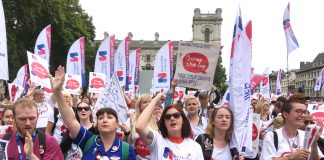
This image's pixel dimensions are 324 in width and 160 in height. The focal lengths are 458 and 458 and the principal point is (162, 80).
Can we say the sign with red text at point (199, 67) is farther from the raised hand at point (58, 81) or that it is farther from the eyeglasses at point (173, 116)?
the raised hand at point (58, 81)

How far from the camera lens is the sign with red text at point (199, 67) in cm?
602

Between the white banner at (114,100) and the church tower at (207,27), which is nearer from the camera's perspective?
the white banner at (114,100)

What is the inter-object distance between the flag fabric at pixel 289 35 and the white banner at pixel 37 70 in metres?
6.59

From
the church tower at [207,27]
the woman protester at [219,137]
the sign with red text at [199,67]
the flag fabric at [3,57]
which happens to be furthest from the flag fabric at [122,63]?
the church tower at [207,27]

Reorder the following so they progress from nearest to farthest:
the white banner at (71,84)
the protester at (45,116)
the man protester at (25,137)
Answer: the man protester at (25,137), the protester at (45,116), the white banner at (71,84)

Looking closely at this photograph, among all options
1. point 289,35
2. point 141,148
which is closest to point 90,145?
point 141,148

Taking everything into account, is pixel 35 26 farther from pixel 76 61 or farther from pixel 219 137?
pixel 219 137

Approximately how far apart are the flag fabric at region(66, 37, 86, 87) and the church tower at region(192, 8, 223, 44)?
340 feet

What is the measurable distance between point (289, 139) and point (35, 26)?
86.3 feet

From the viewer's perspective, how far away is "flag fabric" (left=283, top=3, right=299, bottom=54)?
12598mm

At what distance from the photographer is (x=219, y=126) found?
4.39 metres

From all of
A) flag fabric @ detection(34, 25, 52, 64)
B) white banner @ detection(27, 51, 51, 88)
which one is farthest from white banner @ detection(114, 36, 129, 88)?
white banner @ detection(27, 51, 51, 88)

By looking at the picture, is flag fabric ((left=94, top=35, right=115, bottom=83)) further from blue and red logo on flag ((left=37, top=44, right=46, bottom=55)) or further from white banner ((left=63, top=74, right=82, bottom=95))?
blue and red logo on flag ((left=37, top=44, right=46, bottom=55))

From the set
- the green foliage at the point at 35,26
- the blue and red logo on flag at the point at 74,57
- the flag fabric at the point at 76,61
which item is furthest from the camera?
the green foliage at the point at 35,26
